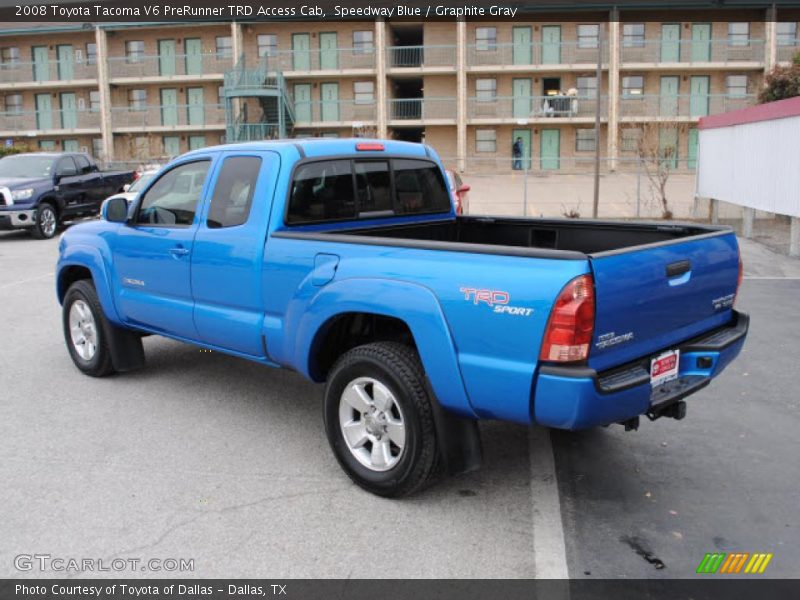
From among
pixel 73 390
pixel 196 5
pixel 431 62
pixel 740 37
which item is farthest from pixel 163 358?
pixel 740 37

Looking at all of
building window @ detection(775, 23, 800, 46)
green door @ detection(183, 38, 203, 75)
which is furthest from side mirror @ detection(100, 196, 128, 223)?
building window @ detection(775, 23, 800, 46)

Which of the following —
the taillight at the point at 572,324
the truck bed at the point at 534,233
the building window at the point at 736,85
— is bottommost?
the taillight at the point at 572,324

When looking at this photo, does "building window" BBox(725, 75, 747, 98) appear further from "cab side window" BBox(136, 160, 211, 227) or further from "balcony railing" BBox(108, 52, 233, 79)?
"cab side window" BBox(136, 160, 211, 227)

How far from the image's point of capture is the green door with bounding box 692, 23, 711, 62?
44594mm

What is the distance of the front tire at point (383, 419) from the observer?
4.22 meters

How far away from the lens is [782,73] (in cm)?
2169

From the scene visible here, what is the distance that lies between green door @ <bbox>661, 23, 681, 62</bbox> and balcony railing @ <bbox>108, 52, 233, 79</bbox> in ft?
82.1

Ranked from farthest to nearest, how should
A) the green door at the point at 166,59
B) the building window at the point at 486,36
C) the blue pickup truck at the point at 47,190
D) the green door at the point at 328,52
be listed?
the green door at the point at 166,59 < the green door at the point at 328,52 < the building window at the point at 486,36 < the blue pickup truck at the point at 47,190

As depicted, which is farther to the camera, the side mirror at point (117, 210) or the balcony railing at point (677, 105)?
the balcony railing at point (677, 105)

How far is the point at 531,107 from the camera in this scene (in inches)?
1812

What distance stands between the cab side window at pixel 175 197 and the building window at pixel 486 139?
41756 mm

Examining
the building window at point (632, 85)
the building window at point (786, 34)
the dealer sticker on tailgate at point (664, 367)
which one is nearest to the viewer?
the dealer sticker on tailgate at point (664, 367)

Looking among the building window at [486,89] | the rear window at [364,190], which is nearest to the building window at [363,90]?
the building window at [486,89]

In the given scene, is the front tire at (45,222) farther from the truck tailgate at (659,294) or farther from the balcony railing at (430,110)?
the balcony railing at (430,110)
